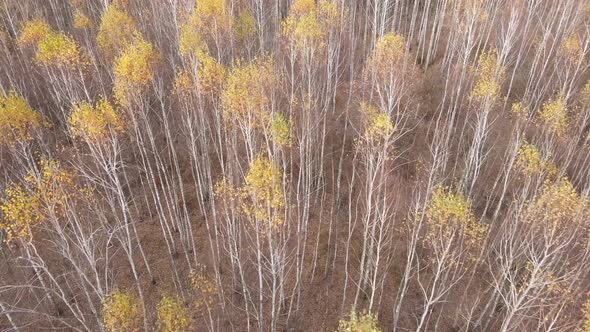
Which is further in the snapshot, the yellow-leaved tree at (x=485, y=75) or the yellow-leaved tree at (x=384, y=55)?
the yellow-leaved tree at (x=384, y=55)

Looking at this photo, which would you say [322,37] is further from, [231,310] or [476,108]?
[231,310]

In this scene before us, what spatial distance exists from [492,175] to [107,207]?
101 ft

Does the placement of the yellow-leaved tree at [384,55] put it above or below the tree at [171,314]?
above

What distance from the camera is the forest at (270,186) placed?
2195cm

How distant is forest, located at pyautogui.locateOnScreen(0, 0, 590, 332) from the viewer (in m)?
22.0

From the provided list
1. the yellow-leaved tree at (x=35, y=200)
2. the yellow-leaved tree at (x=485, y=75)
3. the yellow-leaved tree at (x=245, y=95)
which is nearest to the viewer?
the yellow-leaved tree at (x=35, y=200)

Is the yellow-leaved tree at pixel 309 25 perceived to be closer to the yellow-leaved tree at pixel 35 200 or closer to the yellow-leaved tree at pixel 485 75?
the yellow-leaved tree at pixel 485 75

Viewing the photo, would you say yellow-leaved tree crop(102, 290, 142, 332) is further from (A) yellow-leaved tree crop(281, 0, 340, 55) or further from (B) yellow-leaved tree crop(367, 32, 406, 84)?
(B) yellow-leaved tree crop(367, 32, 406, 84)

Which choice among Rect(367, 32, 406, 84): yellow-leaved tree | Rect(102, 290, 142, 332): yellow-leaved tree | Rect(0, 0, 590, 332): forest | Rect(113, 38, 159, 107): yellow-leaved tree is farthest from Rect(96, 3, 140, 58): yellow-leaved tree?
Rect(102, 290, 142, 332): yellow-leaved tree

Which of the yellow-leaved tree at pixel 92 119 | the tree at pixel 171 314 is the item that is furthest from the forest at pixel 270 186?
the tree at pixel 171 314

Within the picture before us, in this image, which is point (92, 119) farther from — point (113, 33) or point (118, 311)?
point (113, 33)

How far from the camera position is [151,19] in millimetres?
40906

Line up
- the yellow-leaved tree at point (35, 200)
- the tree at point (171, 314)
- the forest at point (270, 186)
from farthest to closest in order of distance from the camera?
the forest at point (270, 186) < the tree at point (171, 314) < the yellow-leaved tree at point (35, 200)

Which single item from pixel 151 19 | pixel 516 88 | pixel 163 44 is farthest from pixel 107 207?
pixel 516 88
